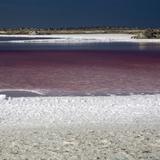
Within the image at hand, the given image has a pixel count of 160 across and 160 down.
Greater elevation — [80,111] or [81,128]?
[81,128]

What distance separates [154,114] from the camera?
11250mm

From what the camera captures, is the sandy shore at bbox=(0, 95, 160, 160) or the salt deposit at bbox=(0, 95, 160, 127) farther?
the salt deposit at bbox=(0, 95, 160, 127)

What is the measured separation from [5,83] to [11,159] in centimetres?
1062

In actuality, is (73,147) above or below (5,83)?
above


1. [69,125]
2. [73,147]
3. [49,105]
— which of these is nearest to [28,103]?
[49,105]

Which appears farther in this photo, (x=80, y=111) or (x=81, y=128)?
(x=80, y=111)

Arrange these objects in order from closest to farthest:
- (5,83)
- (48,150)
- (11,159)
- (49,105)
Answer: (11,159) → (48,150) → (49,105) → (5,83)

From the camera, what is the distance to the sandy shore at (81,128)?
302 inches

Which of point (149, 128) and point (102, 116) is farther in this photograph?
point (102, 116)

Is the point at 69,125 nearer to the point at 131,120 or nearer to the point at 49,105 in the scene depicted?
the point at 131,120

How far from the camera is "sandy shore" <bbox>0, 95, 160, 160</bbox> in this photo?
7676 mm

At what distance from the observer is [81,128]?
9.70m

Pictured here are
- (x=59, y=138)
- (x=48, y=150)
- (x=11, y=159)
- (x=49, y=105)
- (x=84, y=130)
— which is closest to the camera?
(x=11, y=159)

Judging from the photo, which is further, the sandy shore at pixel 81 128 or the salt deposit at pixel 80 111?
the salt deposit at pixel 80 111
